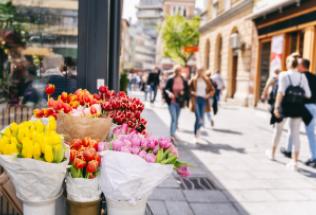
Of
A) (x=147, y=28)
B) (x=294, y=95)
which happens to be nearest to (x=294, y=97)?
(x=294, y=95)

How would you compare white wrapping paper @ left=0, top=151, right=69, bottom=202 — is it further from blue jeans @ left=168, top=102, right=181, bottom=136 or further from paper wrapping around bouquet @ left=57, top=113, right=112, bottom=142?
blue jeans @ left=168, top=102, right=181, bottom=136

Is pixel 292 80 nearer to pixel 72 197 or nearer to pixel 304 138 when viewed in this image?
pixel 304 138

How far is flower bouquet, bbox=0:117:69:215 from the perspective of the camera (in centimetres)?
180

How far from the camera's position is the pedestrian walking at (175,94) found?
903 centimetres

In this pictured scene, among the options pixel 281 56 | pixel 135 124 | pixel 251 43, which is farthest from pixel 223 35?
pixel 135 124

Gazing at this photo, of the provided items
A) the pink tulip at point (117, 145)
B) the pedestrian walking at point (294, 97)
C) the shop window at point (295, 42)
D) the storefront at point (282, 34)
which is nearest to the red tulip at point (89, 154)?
the pink tulip at point (117, 145)

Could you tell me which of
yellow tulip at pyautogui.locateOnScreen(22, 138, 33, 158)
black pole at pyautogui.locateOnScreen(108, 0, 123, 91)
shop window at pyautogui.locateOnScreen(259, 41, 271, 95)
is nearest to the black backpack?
black pole at pyautogui.locateOnScreen(108, 0, 123, 91)

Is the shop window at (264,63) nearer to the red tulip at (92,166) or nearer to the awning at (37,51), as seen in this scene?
the awning at (37,51)

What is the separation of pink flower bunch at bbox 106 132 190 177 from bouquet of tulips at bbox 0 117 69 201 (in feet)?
0.96

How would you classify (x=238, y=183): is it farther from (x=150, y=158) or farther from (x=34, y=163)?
(x=34, y=163)

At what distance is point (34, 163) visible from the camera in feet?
5.87

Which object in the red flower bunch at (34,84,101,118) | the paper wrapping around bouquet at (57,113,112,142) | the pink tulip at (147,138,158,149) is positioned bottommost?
the pink tulip at (147,138,158,149)

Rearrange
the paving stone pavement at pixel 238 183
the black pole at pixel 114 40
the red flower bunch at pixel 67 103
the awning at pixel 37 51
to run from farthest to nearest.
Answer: the paving stone pavement at pixel 238 183 → the awning at pixel 37 51 → the black pole at pixel 114 40 → the red flower bunch at pixel 67 103

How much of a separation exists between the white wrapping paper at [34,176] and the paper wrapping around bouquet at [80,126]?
0.35 metres
